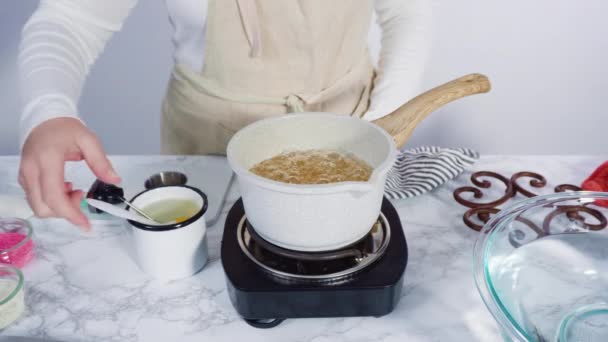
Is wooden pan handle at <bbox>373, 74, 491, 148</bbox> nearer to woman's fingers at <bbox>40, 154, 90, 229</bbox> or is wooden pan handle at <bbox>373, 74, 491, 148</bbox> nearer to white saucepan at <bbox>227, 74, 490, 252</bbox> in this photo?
white saucepan at <bbox>227, 74, 490, 252</bbox>

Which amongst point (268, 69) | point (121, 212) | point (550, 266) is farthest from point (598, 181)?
point (121, 212)

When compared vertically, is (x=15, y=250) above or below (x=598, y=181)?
below

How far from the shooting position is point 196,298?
2.25 feet

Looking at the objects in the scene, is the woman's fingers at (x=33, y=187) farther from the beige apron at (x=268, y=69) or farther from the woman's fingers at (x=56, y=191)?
the beige apron at (x=268, y=69)

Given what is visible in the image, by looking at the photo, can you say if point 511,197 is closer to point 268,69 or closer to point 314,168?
point 314,168

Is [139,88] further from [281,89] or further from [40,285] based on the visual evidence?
[40,285]

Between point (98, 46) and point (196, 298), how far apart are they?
527 millimetres

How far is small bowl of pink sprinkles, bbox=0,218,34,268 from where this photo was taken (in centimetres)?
73

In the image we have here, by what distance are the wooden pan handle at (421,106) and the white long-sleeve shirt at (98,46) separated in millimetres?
276

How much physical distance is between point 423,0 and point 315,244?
0.68 m

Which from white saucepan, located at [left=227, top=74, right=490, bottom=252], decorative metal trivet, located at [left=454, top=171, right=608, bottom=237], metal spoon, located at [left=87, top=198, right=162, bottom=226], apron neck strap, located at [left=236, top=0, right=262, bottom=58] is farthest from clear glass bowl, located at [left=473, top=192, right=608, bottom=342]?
apron neck strap, located at [left=236, top=0, right=262, bottom=58]

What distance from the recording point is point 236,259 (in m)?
0.64

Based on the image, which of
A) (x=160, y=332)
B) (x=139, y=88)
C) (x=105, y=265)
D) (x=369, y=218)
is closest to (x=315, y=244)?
(x=369, y=218)

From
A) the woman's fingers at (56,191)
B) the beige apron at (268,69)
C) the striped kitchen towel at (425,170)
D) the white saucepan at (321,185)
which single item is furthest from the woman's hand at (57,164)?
the striped kitchen towel at (425,170)
